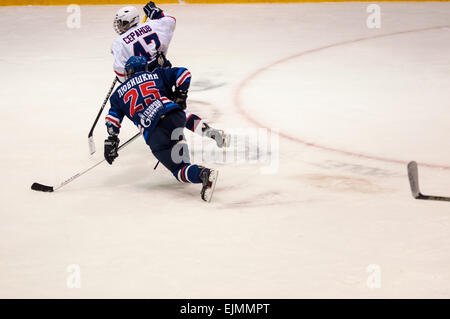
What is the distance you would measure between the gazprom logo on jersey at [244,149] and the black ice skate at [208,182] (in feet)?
2.46

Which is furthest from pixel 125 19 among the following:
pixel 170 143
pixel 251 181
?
pixel 251 181

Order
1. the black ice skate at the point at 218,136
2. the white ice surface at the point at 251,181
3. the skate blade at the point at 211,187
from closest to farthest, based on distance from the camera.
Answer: the white ice surface at the point at 251,181 < the skate blade at the point at 211,187 < the black ice skate at the point at 218,136

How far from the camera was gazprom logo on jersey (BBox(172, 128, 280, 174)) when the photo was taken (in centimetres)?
580

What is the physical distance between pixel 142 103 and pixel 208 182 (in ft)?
2.49

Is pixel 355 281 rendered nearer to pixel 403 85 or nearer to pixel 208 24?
pixel 403 85

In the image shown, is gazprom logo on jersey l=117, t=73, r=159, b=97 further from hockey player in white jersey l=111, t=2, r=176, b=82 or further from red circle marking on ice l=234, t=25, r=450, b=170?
red circle marking on ice l=234, t=25, r=450, b=170

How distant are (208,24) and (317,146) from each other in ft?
16.2

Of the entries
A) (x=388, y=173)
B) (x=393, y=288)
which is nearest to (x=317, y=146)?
(x=388, y=173)

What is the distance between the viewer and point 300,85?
7789 mm

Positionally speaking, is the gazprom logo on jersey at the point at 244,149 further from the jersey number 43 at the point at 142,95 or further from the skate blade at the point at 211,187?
the jersey number 43 at the point at 142,95

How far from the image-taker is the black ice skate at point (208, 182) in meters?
4.89

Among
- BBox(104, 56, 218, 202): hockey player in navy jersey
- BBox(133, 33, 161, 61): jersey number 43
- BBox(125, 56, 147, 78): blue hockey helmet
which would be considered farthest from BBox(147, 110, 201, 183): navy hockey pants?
BBox(133, 33, 161, 61): jersey number 43

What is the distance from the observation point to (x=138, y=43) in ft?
20.3

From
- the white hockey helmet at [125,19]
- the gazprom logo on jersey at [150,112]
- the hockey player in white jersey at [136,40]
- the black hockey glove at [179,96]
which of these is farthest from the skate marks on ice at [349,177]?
the white hockey helmet at [125,19]
